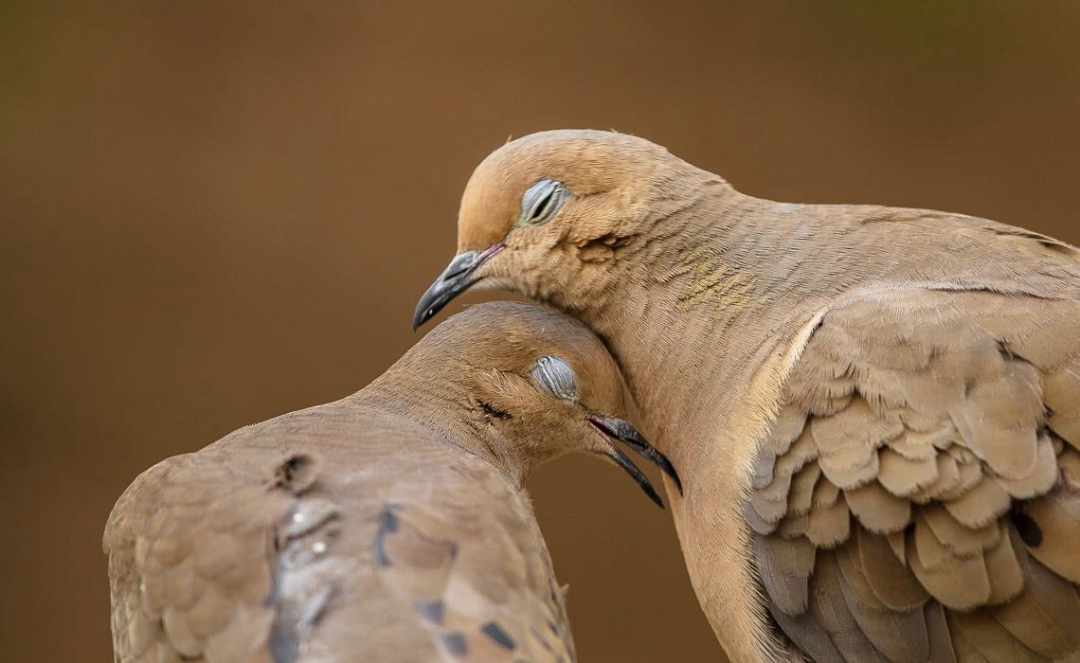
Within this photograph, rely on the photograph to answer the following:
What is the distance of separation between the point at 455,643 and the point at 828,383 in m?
0.78

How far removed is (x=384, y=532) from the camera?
1.65 metres

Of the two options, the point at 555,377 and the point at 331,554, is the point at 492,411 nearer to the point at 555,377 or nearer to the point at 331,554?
the point at 555,377

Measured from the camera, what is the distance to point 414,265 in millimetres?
4336

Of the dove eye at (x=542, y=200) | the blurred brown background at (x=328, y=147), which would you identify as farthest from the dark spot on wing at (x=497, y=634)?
the blurred brown background at (x=328, y=147)

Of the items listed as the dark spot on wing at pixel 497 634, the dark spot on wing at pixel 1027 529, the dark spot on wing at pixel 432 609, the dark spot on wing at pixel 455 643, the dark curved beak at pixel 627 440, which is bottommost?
the dark curved beak at pixel 627 440

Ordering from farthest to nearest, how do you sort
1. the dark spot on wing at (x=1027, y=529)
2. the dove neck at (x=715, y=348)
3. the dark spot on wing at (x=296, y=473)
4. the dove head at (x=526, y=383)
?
Result: the dove head at (x=526, y=383) → the dove neck at (x=715, y=348) → the dark spot on wing at (x=1027, y=529) → the dark spot on wing at (x=296, y=473)

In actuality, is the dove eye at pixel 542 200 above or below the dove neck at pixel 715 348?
above

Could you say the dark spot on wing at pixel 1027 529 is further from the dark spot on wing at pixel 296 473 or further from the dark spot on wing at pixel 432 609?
the dark spot on wing at pixel 296 473

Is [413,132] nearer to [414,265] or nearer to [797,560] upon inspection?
[414,265]

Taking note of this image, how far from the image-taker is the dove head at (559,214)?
2371 mm

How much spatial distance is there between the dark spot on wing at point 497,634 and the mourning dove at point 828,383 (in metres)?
0.62

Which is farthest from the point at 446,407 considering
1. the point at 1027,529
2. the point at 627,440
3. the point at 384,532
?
the point at 1027,529

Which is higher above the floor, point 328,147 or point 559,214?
point 559,214

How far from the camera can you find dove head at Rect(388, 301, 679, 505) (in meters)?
2.35
